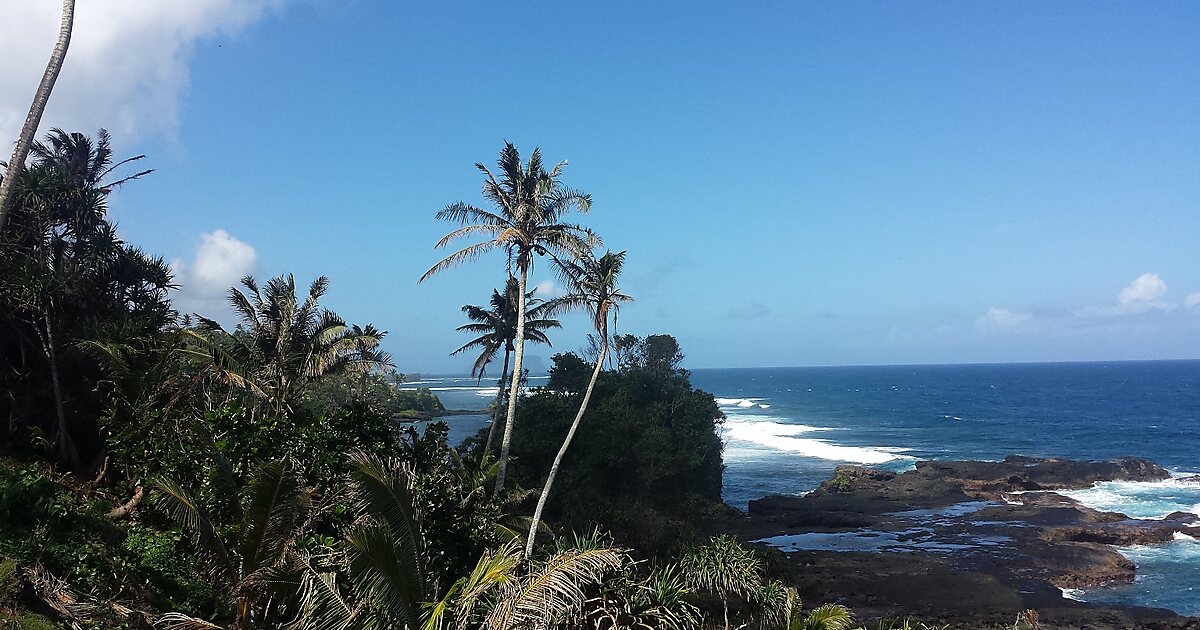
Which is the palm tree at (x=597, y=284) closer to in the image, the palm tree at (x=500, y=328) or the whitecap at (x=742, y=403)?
the palm tree at (x=500, y=328)

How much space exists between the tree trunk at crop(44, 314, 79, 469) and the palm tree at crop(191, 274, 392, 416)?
3247 millimetres

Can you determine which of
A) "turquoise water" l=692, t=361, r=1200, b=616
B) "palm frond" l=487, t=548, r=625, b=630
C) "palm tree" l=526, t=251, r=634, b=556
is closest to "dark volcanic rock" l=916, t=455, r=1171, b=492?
"turquoise water" l=692, t=361, r=1200, b=616

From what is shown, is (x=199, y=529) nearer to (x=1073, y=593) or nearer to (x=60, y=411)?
(x=60, y=411)

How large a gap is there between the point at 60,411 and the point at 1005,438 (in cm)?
8395

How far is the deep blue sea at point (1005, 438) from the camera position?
110 ft

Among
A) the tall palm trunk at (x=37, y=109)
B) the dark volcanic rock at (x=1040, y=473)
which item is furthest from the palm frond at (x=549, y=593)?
the dark volcanic rock at (x=1040, y=473)

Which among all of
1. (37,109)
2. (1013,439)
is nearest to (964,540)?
(37,109)

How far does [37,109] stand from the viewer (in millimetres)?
9828

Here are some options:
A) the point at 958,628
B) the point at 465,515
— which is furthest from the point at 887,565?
the point at 465,515

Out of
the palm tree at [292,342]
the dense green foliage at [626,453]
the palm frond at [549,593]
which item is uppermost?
the palm tree at [292,342]

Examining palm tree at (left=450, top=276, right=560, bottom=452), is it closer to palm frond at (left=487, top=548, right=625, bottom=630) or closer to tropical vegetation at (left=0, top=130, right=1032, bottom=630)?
tropical vegetation at (left=0, top=130, right=1032, bottom=630)

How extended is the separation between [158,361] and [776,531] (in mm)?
32275

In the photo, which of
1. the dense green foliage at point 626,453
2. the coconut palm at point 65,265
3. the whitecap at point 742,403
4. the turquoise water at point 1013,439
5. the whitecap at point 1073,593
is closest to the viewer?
the coconut palm at point 65,265

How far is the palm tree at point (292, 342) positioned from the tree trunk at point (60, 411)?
325cm
